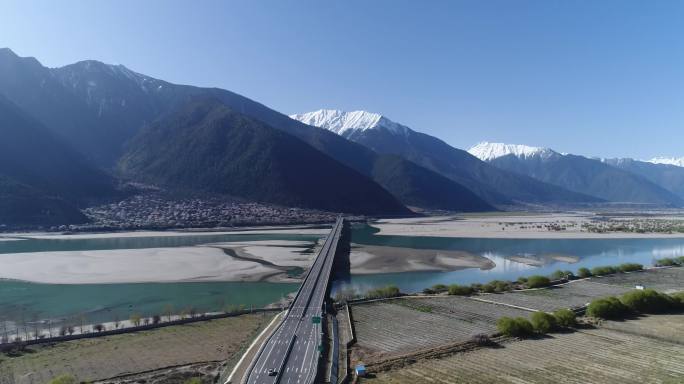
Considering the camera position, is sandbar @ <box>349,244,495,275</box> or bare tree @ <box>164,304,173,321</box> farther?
sandbar @ <box>349,244,495,275</box>

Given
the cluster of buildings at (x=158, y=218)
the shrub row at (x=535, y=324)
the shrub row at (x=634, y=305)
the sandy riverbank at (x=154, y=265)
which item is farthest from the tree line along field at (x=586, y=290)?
the cluster of buildings at (x=158, y=218)

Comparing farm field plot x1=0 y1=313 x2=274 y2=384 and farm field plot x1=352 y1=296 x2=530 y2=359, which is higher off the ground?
farm field plot x1=352 y1=296 x2=530 y2=359

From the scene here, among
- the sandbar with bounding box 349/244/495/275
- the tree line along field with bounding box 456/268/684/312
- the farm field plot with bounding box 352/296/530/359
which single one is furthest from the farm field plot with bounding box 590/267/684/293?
the farm field plot with bounding box 352/296/530/359

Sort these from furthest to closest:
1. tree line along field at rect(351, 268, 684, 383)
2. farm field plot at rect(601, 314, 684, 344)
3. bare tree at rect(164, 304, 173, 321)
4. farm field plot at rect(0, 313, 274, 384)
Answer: bare tree at rect(164, 304, 173, 321)
farm field plot at rect(601, 314, 684, 344)
farm field plot at rect(0, 313, 274, 384)
tree line along field at rect(351, 268, 684, 383)

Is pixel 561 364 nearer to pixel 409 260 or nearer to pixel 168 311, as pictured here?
pixel 168 311

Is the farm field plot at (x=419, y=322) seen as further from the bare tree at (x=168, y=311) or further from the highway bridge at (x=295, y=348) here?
the bare tree at (x=168, y=311)

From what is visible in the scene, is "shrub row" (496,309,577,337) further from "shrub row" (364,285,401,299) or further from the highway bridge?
the highway bridge

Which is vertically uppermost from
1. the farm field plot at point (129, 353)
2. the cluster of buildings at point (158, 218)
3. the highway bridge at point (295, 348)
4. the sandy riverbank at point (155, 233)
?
the cluster of buildings at point (158, 218)
